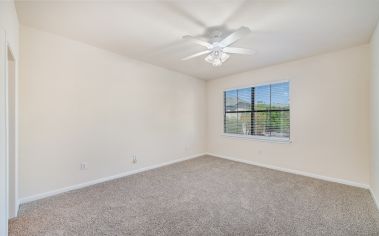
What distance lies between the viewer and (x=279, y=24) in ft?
7.37

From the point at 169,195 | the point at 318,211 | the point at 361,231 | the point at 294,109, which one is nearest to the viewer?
the point at 361,231

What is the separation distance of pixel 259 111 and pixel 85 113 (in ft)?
12.8

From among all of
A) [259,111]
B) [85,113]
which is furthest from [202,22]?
[259,111]

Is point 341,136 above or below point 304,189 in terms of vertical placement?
above

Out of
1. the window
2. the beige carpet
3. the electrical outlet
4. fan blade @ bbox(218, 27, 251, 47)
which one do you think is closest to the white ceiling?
fan blade @ bbox(218, 27, 251, 47)

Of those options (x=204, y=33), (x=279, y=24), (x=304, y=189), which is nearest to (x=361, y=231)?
(x=304, y=189)

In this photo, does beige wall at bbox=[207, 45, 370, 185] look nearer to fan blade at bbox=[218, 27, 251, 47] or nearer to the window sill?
the window sill

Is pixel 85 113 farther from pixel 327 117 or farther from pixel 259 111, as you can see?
pixel 327 117

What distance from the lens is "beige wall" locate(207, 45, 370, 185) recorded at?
2.91 meters

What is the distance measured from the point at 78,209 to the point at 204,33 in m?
3.00

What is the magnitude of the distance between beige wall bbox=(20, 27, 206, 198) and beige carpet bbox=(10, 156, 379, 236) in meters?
0.40

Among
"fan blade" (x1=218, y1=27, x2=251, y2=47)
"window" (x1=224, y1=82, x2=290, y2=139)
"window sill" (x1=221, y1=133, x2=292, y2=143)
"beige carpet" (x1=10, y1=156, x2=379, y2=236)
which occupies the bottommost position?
"beige carpet" (x1=10, y1=156, x2=379, y2=236)

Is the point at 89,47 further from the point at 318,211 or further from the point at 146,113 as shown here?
the point at 318,211

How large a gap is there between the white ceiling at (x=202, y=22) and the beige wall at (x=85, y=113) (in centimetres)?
39
